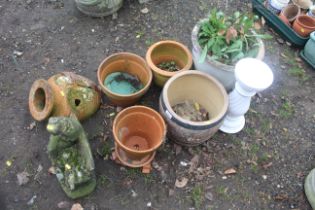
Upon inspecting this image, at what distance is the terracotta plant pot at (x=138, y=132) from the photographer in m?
2.98

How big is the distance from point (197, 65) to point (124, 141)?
946mm

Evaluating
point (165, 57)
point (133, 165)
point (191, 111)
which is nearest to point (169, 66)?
point (165, 57)

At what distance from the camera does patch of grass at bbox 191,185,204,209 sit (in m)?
3.01

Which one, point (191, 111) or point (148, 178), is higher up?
point (191, 111)

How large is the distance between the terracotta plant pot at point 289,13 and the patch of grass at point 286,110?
105 cm

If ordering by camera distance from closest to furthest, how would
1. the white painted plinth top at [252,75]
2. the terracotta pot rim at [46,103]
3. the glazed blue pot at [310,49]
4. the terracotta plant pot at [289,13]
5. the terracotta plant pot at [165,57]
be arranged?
the white painted plinth top at [252,75], the terracotta pot rim at [46,103], the terracotta plant pot at [165,57], the glazed blue pot at [310,49], the terracotta plant pot at [289,13]

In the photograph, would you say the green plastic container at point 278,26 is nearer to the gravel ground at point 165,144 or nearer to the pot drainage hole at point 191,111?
the gravel ground at point 165,144

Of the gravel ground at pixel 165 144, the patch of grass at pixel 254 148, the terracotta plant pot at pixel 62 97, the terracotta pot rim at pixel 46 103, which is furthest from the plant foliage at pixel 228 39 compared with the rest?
the terracotta pot rim at pixel 46 103

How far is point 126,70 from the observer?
3.51 meters

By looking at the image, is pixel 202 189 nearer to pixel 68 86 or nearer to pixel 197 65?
pixel 197 65

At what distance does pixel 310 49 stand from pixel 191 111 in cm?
162

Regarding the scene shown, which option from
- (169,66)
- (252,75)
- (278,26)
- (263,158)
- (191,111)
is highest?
(252,75)

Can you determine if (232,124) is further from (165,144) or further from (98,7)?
(98,7)

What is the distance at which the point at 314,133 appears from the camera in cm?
349
